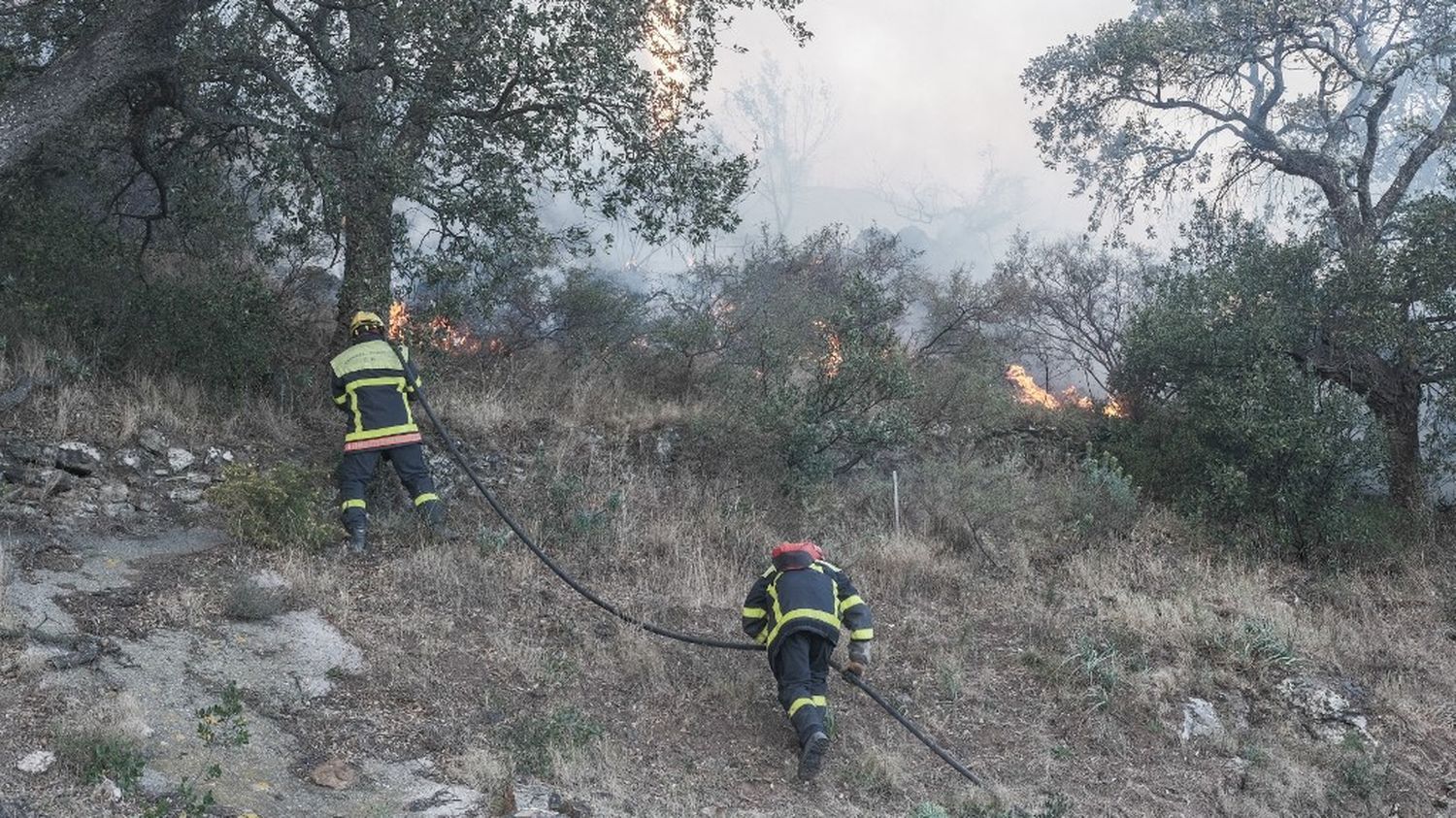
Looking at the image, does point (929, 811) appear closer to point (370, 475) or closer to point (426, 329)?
point (370, 475)

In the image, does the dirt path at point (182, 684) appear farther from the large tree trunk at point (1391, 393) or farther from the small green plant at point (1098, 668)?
the large tree trunk at point (1391, 393)

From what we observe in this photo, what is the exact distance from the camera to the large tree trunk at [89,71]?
25.8ft

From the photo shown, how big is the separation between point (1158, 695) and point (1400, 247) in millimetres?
6249

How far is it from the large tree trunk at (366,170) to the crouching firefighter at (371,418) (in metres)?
0.64

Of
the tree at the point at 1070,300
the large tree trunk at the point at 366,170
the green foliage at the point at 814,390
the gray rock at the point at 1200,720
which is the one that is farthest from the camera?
the tree at the point at 1070,300

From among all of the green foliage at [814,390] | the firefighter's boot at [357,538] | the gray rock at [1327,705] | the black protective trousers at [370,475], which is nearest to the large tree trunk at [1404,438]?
the gray rock at [1327,705]

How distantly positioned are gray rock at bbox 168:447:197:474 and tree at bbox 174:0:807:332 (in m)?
1.83

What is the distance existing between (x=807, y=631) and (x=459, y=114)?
203 inches

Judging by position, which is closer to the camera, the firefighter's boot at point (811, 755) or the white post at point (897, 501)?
the firefighter's boot at point (811, 755)

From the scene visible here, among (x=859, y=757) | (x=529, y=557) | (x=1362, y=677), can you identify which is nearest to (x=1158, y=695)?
(x=1362, y=677)

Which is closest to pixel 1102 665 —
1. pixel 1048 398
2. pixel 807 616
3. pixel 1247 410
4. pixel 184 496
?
pixel 807 616

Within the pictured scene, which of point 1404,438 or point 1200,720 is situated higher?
point 1404,438

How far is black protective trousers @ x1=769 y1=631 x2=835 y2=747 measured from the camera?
21.4ft

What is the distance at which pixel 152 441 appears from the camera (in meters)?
8.95
